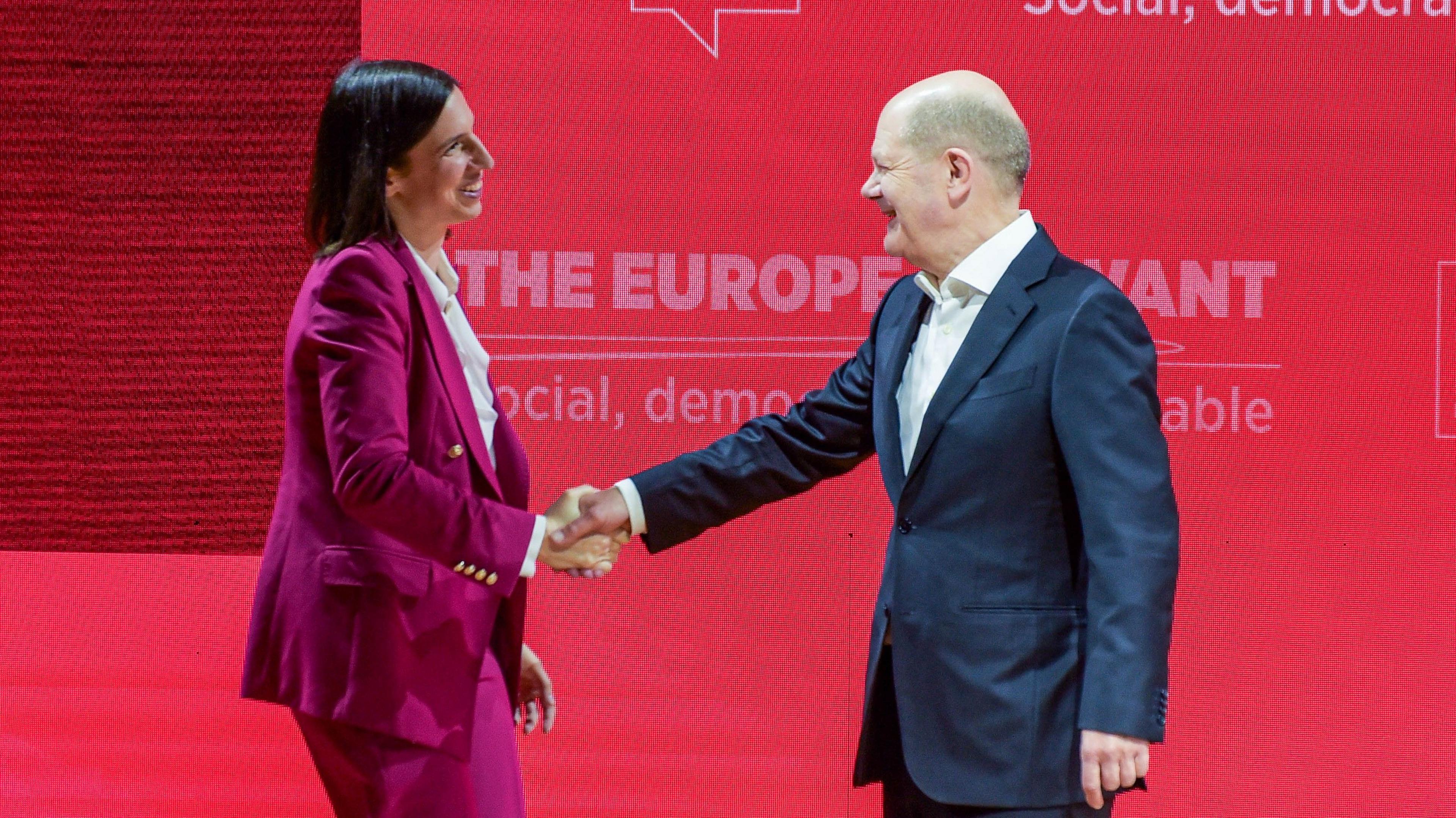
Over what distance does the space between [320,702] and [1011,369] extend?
1.02 m

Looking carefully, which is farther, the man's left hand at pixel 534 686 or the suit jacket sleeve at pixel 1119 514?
the man's left hand at pixel 534 686

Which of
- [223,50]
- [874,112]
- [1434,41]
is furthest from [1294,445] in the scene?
[223,50]

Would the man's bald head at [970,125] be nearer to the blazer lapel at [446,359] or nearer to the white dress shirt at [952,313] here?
the white dress shirt at [952,313]

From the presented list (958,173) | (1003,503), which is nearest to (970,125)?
(958,173)

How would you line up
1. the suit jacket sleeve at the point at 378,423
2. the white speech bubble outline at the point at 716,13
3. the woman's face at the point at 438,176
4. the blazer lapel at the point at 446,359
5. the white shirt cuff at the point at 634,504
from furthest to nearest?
1. the white speech bubble outline at the point at 716,13
2. the white shirt cuff at the point at 634,504
3. the woman's face at the point at 438,176
4. the blazer lapel at the point at 446,359
5. the suit jacket sleeve at the point at 378,423

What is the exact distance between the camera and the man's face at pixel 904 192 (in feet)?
6.74

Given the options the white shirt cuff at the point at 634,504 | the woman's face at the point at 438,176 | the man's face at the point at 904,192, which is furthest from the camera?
the white shirt cuff at the point at 634,504

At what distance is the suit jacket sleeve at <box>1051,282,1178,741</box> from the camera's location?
1.73 m

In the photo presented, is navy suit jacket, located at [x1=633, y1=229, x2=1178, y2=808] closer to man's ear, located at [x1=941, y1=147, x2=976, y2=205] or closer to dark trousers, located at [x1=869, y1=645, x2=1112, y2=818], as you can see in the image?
dark trousers, located at [x1=869, y1=645, x2=1112, y2=818]

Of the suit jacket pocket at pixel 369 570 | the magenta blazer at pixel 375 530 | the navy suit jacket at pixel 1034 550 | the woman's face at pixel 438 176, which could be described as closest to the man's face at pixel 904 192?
the navy suit jacket at pixel 1034 550

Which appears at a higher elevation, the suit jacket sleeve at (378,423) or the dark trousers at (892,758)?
the suit jacket sleeve at (378,423)

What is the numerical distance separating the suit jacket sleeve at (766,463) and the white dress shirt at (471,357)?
1.33 ft

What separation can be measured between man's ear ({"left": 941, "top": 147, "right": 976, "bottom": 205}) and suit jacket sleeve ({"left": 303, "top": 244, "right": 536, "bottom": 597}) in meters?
0.82

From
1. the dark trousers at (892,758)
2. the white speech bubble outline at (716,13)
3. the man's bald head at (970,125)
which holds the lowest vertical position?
the dark trousers at (892,758)
